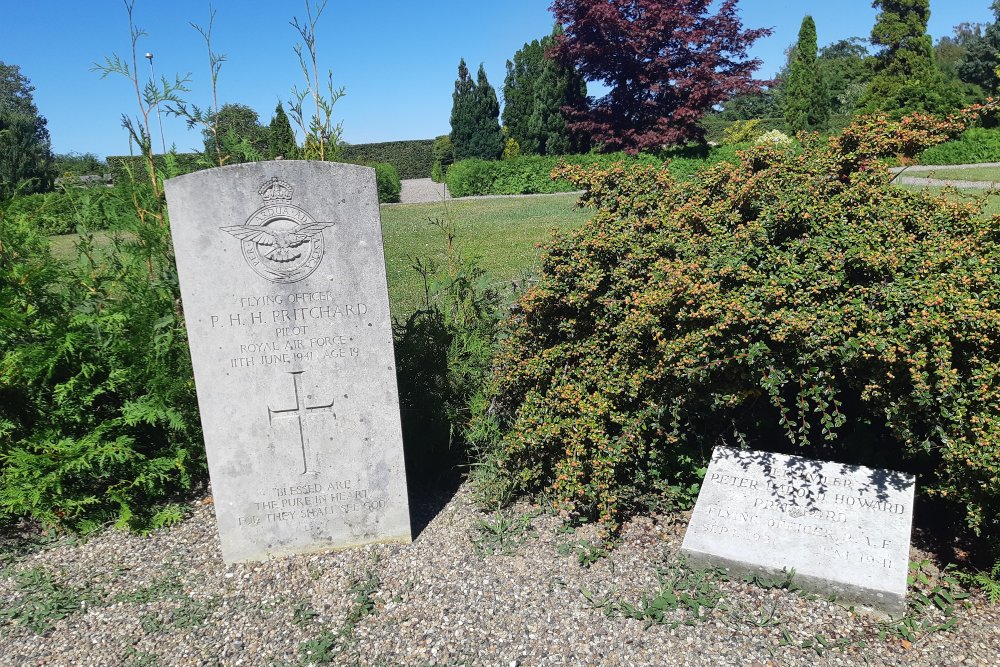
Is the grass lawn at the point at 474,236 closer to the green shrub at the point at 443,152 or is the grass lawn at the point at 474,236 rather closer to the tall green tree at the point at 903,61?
the green shrub at the point at 443,152

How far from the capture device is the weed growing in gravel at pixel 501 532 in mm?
3537

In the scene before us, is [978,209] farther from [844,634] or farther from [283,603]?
[283,603]

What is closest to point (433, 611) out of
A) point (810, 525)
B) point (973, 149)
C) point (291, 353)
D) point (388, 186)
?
point (291, 353)

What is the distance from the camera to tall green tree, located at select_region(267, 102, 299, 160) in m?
4.59

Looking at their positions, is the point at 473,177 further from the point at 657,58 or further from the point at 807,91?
the point at 807,91

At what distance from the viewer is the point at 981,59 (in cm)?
3816

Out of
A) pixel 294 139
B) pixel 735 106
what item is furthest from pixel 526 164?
pixel 735 106

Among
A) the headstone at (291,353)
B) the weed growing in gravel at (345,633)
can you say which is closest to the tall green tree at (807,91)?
the headstone at (291,353)

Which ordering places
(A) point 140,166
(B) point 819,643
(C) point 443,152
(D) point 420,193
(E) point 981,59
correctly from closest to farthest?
(B) point 819,643 < (A) point 140,166 < (D) point 420,193 < (C) point 443,152 < (E) point 981,59

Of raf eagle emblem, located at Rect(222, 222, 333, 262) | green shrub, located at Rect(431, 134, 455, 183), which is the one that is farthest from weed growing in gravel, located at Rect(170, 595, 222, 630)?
green shrub, located at Rect(431, 134, 455, 183)

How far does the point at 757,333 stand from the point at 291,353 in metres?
2.32

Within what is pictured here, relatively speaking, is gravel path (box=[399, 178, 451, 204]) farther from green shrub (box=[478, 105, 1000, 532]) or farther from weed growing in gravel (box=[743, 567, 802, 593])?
weed growing in gravel (box=[743, 567, 802, 593])

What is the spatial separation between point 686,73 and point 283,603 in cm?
2504

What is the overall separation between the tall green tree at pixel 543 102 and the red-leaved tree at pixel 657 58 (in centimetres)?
195
